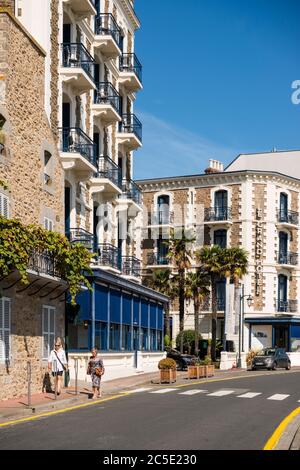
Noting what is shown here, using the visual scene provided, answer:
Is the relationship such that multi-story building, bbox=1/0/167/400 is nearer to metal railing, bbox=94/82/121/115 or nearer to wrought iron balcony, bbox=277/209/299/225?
metal railing, bbox=94/82/121/115

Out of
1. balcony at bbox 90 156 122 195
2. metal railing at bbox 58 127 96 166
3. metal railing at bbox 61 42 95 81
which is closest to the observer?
metal railing at bbox 58 127 96 166

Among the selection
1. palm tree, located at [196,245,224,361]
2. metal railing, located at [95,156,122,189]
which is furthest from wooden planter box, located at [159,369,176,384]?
palm tree, located at [196,245,224,361]

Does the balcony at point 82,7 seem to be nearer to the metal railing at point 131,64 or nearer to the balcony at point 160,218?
the metal railing at point 131,64

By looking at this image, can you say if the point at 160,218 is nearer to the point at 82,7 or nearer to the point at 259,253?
the point at 259,253

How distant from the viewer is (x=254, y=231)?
69.9m

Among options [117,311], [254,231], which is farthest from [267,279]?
[117,311]

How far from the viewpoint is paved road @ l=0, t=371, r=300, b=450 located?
594 inches

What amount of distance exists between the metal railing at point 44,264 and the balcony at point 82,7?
12.7 m

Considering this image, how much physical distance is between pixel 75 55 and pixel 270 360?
87.5 ft

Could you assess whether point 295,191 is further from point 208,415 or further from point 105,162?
point 208,415

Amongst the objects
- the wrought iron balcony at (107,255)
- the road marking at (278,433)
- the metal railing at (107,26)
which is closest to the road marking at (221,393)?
the road marking at (278,433)

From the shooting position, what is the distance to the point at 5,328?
2400 cm

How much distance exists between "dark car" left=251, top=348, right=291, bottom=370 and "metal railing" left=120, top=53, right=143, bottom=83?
1971cm
